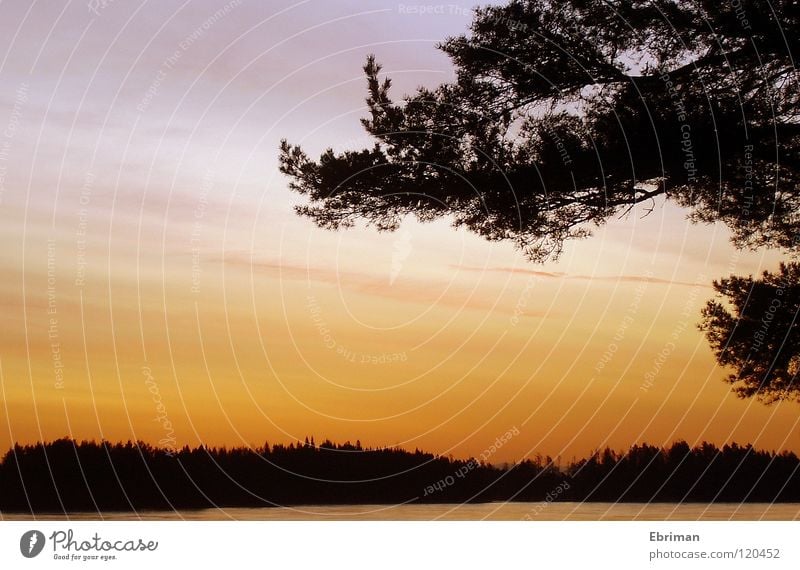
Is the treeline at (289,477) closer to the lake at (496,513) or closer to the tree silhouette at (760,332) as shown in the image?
the lake at (496,513)

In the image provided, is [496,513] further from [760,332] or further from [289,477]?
[760,332]

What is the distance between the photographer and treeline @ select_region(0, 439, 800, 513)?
11.2 meters

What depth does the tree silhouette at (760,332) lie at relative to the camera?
12117mm

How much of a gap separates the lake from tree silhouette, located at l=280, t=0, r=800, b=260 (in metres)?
2.69

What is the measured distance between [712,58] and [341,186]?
4.08m

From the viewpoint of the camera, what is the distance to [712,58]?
11.7m

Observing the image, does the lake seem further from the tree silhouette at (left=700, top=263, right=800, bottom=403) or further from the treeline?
the tree silhouette at (left=700, top=263, right=800, bottom=403)

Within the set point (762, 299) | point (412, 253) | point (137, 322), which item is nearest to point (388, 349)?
point (412, 253)
